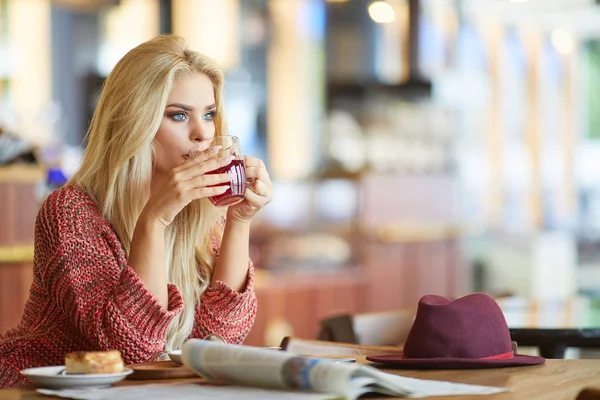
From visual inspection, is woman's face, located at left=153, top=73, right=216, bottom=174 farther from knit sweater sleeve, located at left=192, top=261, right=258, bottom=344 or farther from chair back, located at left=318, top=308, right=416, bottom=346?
chair back, located at left=318, top=308, right=416, bottom=346

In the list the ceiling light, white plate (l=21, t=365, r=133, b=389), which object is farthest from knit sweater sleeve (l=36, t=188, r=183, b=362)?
the ceiling light

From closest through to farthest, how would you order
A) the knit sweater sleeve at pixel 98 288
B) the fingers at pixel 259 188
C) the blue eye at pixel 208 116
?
the knit sweater sleeve at pixel 98 288, the fingers at pixel 259 188, the blue eye at pixel 208 116

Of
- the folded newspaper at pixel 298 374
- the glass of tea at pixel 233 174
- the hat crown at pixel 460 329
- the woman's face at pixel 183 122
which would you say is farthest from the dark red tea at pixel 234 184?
the folded newspaper at pixel 298 374

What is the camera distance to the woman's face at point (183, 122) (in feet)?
7.52

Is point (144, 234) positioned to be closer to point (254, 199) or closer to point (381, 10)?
point (254, 199)

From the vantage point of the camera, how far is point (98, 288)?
2033mm

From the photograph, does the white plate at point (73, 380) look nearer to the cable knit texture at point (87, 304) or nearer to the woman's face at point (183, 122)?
the cable knit texture at point (87, 304)

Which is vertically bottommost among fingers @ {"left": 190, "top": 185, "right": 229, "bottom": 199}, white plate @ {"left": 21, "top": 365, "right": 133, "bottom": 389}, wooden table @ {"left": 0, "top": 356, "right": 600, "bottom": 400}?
wooden table @ {"left": 0, "top": 356, "right": 600, "bottom": 400}

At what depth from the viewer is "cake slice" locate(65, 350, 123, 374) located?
1.49 metres

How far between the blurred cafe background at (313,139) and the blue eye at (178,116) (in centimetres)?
229

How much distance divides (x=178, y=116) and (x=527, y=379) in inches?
42.9

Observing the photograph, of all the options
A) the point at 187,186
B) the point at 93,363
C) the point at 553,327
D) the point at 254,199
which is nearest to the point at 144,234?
the point at 187,186

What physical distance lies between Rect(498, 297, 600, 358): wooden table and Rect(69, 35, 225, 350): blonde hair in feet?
2.66

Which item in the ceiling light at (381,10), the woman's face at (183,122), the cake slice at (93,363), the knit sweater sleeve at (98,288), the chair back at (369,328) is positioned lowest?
the chair back at (369,328)
